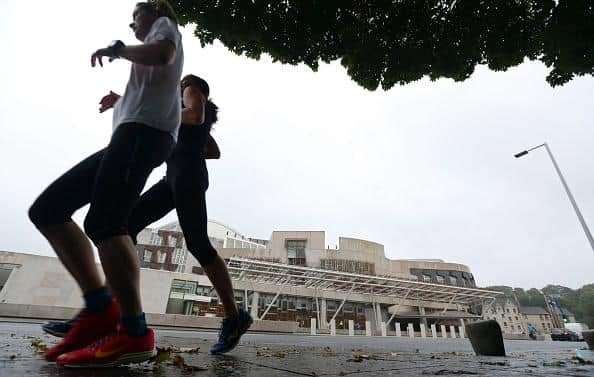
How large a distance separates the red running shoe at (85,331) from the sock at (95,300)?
2 cm

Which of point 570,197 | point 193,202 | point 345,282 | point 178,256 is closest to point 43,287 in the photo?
point 178,256

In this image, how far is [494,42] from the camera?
393cm

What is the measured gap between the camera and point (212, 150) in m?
2.67

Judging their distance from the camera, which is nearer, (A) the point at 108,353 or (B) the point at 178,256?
(A) the point at 108,353

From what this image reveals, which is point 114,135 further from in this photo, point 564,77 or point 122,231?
point 564,77

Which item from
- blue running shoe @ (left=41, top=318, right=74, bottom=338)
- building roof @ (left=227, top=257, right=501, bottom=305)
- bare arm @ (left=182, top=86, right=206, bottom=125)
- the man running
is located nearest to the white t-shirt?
the man running

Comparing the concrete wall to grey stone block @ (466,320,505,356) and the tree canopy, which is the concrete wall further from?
grey stone block @ (466,320,505,356)

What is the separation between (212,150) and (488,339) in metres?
3.66

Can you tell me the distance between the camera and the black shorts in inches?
55.5

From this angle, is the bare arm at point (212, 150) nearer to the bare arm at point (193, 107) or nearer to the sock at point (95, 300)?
the bare arm at point (193, 107)

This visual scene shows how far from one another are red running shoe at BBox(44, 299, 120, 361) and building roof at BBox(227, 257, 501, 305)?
23131mm

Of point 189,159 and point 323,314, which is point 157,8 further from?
point 323,314

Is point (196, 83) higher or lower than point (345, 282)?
lower

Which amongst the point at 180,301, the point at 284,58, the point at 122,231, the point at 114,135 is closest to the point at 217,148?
the point at 114,135
